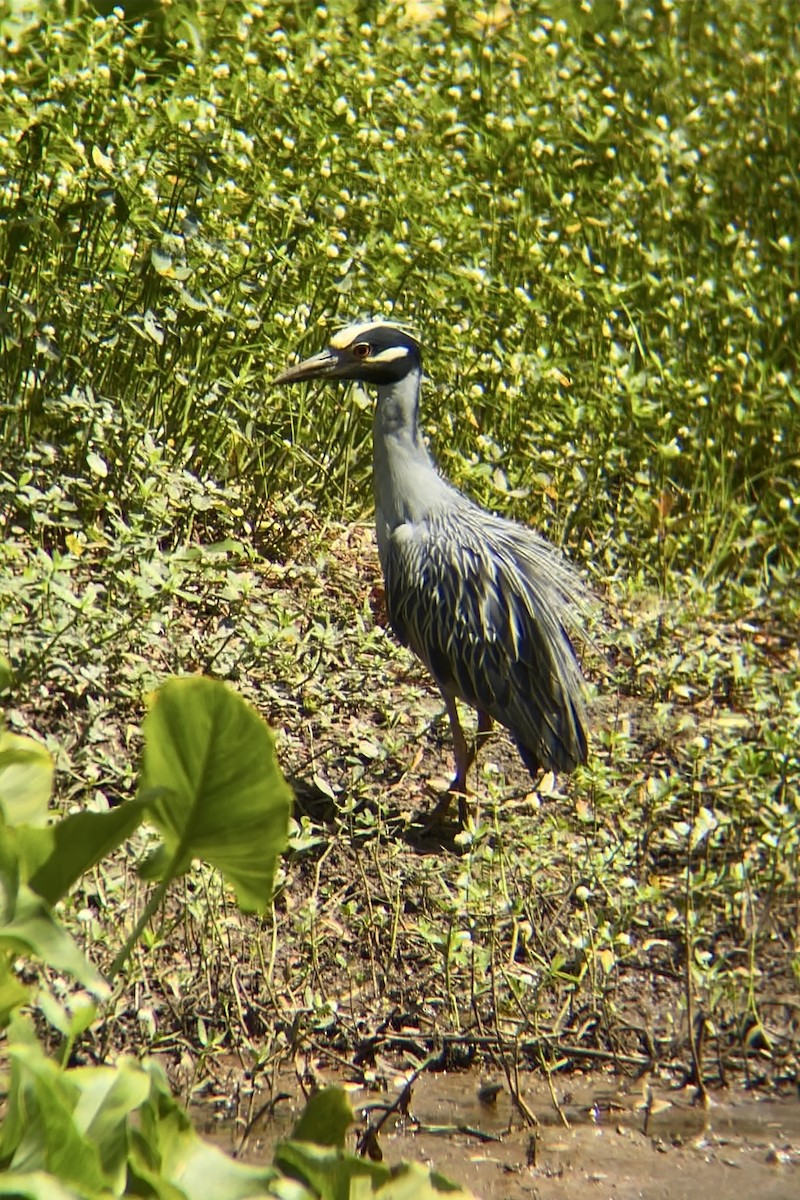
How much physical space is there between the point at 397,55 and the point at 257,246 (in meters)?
2.32

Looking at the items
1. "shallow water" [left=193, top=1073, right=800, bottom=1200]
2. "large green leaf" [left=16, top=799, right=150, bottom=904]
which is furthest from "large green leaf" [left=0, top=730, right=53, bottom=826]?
"shallow water" [left=193, top=1073, right=800, bottom=1200]

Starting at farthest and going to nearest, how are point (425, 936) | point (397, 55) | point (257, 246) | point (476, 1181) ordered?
point (397, 55), point (257, 246), point (425, 936), point (476, 1181)

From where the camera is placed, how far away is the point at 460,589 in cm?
450

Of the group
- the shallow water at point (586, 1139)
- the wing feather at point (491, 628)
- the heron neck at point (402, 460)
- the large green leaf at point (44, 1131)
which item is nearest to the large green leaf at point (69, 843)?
the large green leaf at point (44, 1131)

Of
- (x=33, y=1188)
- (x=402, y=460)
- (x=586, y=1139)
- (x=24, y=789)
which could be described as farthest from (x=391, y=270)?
(x=33, y=1188)

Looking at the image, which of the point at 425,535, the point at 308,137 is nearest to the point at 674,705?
the point at 425,535

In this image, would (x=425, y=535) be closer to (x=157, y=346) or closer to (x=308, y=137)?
(x=157, y=346)

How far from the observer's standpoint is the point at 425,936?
375 centimetres

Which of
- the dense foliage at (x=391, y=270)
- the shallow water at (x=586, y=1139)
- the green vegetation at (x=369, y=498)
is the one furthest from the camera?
the dense foliage at (x=391, y=270)

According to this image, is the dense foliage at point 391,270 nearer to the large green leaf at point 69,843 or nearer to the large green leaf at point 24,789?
the large green leaf at point 24,789

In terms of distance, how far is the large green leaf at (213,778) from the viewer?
2.02 metres

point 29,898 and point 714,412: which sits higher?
point 29,898

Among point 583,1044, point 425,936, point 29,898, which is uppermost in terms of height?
point 29,898

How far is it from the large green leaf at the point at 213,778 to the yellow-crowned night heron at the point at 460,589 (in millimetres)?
2247
